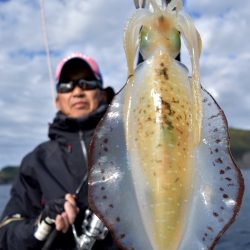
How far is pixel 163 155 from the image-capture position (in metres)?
2.10

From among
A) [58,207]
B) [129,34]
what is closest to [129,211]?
[129,34]

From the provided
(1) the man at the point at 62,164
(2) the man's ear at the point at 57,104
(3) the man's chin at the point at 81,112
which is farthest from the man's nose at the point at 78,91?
(2) the man's ear at the point at 57,104

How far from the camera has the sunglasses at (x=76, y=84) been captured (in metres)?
5.80

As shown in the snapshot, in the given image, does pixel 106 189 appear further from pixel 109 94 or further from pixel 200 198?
pixel 109 94

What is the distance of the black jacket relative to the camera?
537 centimetres

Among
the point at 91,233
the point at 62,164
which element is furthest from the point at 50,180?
the point at 91,233

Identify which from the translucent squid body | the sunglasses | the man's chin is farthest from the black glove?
the translucent squid body

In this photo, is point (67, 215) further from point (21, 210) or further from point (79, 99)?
point (79, 99)

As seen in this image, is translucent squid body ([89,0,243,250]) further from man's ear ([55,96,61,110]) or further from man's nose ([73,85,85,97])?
man's ear ([55,96,61,110])

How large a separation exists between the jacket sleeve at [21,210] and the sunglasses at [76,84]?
984 millimetres

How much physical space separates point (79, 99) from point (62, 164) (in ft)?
2.73

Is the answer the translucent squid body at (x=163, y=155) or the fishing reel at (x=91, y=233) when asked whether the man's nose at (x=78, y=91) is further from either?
the translucent squid body at (x=163, y=155)

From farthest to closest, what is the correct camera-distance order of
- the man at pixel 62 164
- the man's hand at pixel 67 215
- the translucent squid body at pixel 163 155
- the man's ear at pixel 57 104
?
the man's ear at pixel 57 104 → the man at pixel 62 164 → the man's hand at pixel 67 215 → the translucent squid body at pixel 163 155

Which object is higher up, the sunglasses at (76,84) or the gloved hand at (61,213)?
the sunglasses at (76,84)
